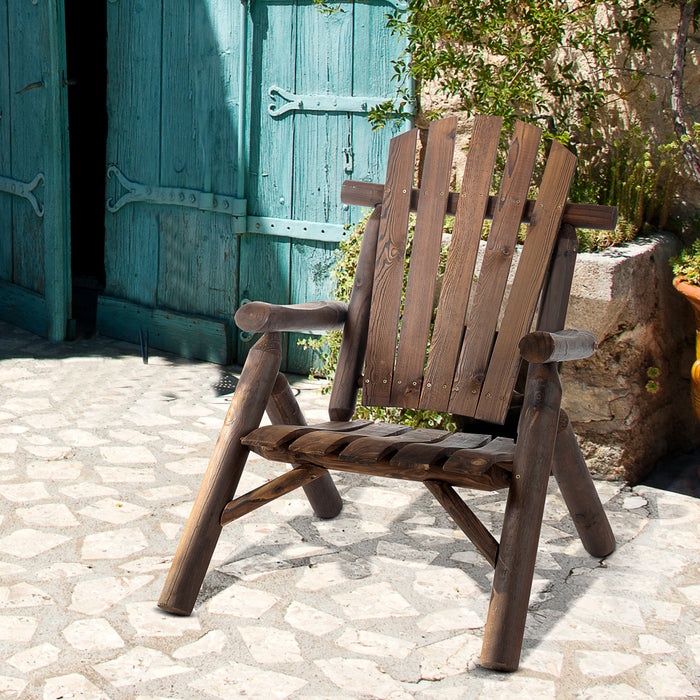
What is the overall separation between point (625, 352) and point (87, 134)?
466 centimetres

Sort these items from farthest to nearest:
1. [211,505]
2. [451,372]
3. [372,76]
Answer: [372,76] < [451,372] < [211,505]

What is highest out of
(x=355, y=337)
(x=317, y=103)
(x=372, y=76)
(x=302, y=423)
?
(x=372, y=76)

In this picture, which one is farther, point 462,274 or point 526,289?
point 462,274

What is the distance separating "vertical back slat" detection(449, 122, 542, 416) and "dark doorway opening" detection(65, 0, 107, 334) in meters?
4.00

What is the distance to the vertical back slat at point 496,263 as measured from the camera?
2.38 meters

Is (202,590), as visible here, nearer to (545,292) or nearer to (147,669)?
(147,669)

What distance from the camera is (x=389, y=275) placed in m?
2.50

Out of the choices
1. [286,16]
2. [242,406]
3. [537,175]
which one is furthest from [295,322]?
[286,16]

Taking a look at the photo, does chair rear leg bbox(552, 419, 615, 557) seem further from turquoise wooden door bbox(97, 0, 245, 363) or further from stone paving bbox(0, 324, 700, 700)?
turquoise wooden door bbox(97, 0, 245, 363)

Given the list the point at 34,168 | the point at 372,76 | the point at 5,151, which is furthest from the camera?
the point at 5,151

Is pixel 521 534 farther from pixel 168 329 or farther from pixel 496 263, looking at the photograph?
pixel 168 329

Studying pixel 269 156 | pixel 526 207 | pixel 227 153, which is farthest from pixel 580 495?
pixel 227 153

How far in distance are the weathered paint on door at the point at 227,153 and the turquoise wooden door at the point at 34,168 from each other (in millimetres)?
280

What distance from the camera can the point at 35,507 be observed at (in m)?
2.71
